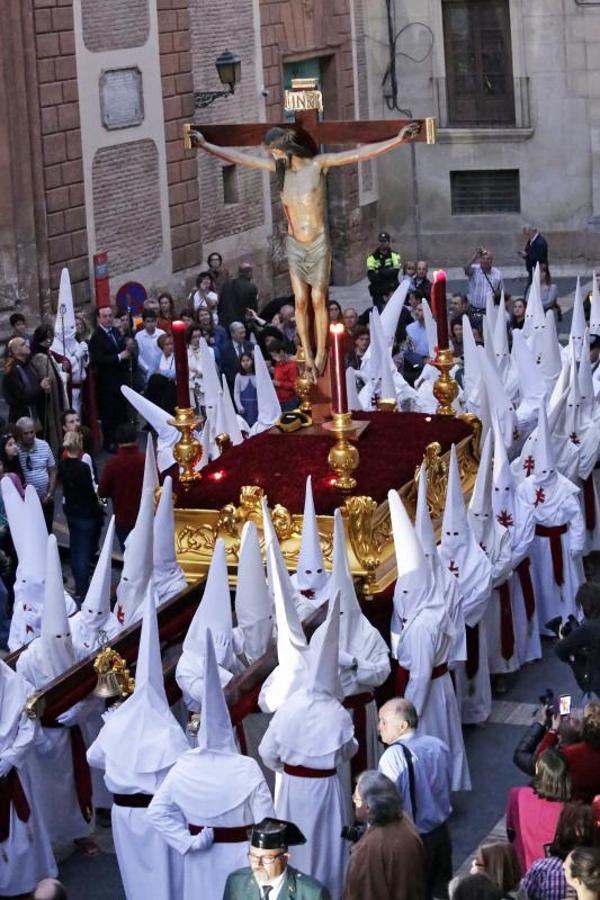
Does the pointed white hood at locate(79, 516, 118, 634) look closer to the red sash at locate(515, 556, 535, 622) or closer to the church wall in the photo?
the red sash at locate(515, 556, 535, 622)

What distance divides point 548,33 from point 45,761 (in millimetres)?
19463

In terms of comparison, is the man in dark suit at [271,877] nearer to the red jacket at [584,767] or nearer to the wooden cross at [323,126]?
the red jacket at [584,767]

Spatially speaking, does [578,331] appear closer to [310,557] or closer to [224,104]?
[310,557]

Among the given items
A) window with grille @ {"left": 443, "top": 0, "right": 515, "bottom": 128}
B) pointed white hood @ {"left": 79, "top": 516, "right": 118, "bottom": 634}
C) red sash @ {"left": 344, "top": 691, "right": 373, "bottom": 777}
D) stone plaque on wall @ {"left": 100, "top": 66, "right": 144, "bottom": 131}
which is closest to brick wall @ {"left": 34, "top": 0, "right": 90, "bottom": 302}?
stone plaque on wall @ {"left": 100, "top": 66, "right": 144, "bottom": 131}

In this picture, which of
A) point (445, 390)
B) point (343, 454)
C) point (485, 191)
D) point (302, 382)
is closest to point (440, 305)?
point (445, 390)

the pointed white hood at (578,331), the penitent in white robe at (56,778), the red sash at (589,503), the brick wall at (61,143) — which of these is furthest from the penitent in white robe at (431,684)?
the brick wall at (61,143)

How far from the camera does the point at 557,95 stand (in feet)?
91.0

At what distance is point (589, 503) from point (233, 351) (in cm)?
454

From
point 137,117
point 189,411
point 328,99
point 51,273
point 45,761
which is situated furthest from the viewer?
point 328,99

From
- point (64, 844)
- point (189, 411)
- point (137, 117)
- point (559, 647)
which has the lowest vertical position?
point (64, 844)

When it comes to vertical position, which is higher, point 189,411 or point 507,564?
point 189,411

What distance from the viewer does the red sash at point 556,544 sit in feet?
41.4

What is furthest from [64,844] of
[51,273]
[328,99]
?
[328,99]

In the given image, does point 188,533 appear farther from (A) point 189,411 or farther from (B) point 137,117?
(B) point 137,117
